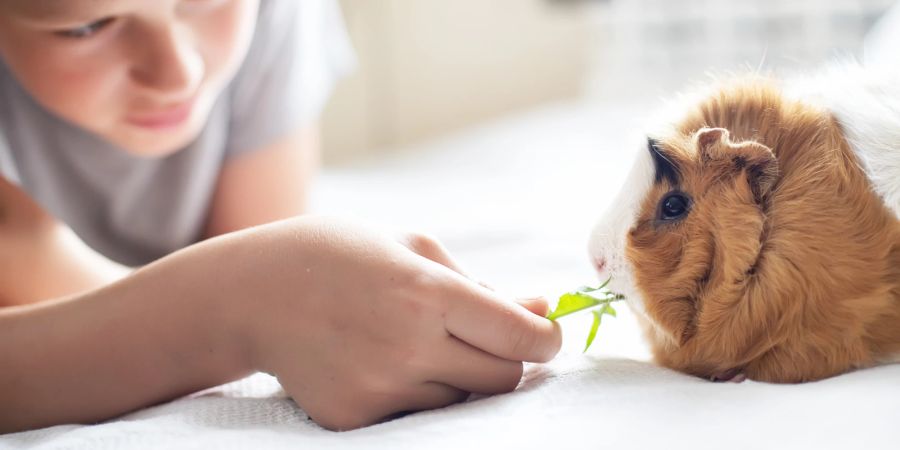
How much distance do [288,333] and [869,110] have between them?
47 cm

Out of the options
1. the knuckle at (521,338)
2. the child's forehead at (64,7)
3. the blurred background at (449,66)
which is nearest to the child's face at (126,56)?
the child's forehead at (64,7)

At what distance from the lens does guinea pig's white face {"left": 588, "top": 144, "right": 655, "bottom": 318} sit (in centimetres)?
71

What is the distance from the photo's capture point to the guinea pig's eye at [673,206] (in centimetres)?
69

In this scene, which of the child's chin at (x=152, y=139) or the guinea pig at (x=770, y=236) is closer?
the guinea pig at (x=770, y=236)

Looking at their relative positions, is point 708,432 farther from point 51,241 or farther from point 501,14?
point 501,14

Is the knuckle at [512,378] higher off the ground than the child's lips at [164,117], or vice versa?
the child's lips at [164,117]

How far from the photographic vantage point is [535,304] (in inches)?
28.1

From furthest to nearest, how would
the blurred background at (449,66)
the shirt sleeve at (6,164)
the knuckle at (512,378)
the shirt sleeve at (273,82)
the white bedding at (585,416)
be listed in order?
1. the blurred background at (449,66)
2. the shirt sleeve at (273,82)
3. the shirt sleeve at (6,164)
4. the knuckle at (512,378)
5. the white bedding at (585,416)

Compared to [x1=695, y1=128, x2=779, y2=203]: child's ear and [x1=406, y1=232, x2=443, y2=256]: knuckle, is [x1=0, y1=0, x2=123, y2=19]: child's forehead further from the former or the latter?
[x1=695, y1=128, x2=779, y2=203]: child's ear

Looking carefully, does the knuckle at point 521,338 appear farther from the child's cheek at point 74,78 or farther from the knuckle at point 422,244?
the child's cheek at point 74,78

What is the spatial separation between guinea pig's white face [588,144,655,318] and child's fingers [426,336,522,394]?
11 cm

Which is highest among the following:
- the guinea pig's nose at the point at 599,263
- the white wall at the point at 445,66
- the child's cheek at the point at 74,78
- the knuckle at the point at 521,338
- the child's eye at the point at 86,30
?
the child's eye at the point at 86,30

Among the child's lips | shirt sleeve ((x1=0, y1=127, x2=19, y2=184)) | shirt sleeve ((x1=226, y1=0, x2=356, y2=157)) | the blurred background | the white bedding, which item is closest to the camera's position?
the white bedding

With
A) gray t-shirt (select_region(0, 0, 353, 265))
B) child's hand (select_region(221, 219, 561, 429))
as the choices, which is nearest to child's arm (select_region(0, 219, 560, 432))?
child's hand (select_region(221, 219, 561, 429))
